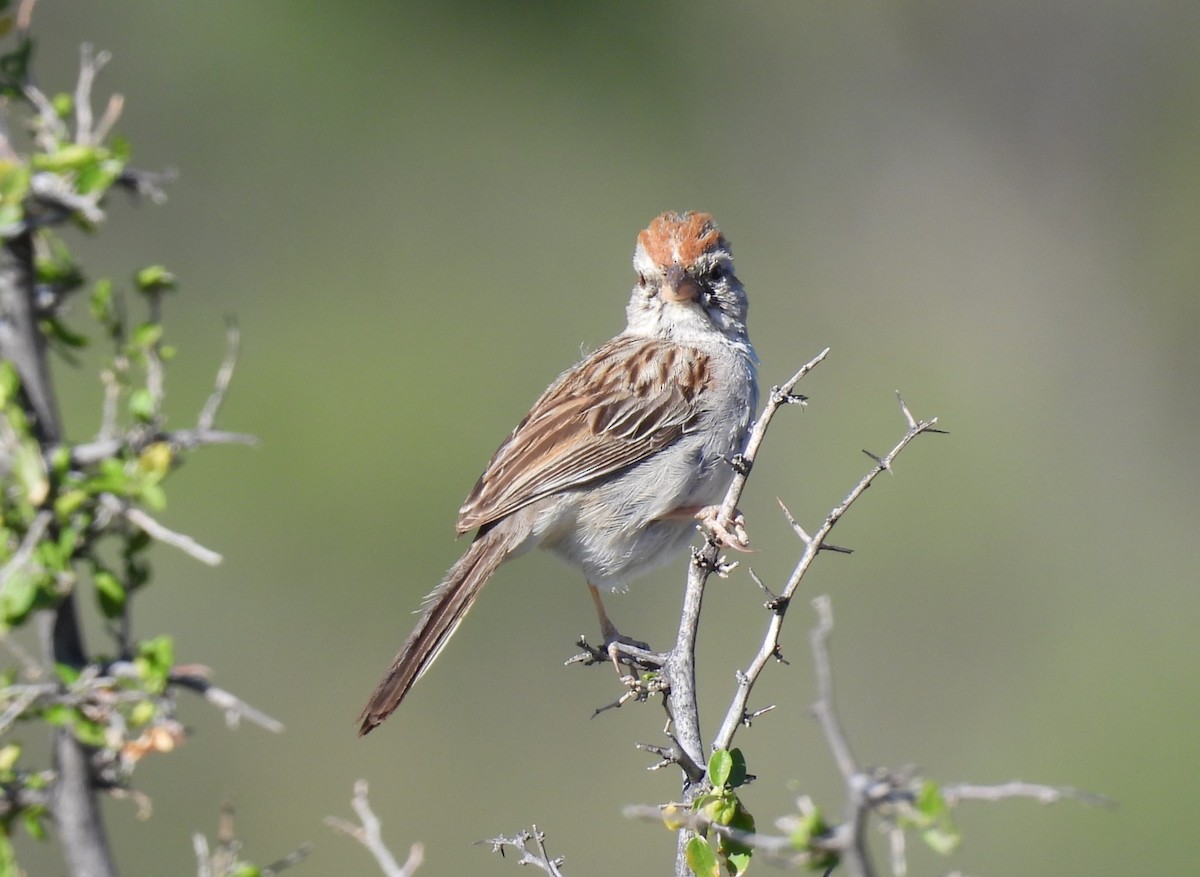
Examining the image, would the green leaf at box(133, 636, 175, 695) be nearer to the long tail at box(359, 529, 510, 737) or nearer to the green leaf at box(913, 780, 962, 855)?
the green leaf at box(913, 780, 962, 855)

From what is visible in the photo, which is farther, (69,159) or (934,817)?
(69,159)

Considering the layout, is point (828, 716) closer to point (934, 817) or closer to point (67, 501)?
point (934, 817)

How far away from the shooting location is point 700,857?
A: 219cm

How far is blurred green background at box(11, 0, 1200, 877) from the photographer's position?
1010 centimetres

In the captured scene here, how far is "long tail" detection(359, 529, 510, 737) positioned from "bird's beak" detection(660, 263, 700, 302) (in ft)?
3.15

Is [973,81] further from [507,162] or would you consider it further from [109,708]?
[109,708]

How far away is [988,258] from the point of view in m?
16.6

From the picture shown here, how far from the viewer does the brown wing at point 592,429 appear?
13.7ft

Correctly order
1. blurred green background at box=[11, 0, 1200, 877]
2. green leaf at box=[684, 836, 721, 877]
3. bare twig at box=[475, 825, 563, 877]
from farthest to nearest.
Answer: blurred green background at box=[11, 0, 1200, 877], bare twig at box=[475, 825, 563, 877], green leaf at box=[684, 836, 721, 877]

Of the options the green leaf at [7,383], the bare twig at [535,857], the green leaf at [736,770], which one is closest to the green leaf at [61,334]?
the green leaf at [7,383]

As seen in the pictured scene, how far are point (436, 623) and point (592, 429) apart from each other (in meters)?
0.87

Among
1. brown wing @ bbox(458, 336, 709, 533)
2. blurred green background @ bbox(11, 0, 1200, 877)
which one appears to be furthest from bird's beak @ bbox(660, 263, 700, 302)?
blurred green background @ bbox(11, 0, 1200, 877)

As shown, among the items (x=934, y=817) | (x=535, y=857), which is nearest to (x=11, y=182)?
(x=934, y=817)

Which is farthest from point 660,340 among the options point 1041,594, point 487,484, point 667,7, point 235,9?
point 667,7
